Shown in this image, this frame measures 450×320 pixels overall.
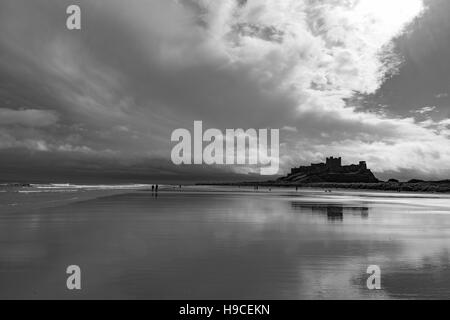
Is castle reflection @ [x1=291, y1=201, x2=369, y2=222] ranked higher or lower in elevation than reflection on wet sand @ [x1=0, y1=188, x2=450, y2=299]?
higher

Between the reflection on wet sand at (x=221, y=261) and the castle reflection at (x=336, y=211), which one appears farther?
the castle reflection at (x=336, y=211)

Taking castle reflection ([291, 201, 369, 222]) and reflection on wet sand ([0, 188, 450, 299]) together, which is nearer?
reflection on wet sand ([0, 188, 450, 299])

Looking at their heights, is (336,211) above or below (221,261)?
above

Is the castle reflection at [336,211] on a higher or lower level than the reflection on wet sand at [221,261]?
higher

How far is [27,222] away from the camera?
22812 mm

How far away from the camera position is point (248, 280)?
10.4m

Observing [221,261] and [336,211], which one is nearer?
[221,261]
